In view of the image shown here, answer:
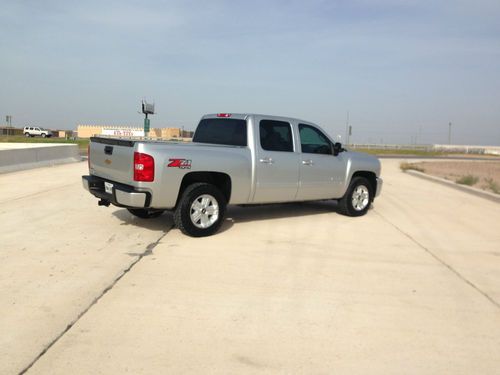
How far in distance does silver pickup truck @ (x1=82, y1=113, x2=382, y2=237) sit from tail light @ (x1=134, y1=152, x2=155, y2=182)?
0.04 feet

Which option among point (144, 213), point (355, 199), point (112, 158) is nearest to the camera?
point (112, 158)

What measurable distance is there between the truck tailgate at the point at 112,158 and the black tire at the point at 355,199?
4406 millimetres

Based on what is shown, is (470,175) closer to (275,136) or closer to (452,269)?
(275,136)

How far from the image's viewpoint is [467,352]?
3.49 metres

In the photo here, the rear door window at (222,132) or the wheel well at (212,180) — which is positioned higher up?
the rear door window at (222,132)

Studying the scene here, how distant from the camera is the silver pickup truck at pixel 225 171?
6117 millimetres

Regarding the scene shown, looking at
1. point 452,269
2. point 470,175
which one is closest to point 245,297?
point 452,269

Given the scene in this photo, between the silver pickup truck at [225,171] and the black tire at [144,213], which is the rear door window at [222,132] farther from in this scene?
the black tire at [144,213]

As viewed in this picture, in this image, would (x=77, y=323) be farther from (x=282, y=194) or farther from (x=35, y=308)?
(x=282, y=194)

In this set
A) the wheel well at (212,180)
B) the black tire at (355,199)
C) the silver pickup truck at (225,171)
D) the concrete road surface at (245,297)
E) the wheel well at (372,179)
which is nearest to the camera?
the concrete road surface at (245,297)

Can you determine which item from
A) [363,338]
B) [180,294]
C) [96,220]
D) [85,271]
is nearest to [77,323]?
[180,294]

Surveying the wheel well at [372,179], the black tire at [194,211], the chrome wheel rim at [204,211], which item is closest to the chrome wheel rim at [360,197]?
the wheel well at [372,179]

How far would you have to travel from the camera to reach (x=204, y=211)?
262 inches

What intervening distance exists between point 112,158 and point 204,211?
153 cm
